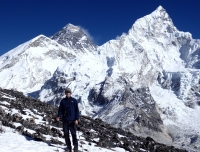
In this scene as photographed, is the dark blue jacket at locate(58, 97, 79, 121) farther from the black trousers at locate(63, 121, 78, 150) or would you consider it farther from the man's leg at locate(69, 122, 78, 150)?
the man's leg at locate(69, 122, 78, 150)

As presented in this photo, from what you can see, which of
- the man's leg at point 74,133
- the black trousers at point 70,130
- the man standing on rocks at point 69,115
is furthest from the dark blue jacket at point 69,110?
the man's leg at point 74,133

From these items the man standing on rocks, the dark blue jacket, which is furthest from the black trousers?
the dark blue jacket

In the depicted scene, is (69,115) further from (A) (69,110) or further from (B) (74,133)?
(B) (74,133)

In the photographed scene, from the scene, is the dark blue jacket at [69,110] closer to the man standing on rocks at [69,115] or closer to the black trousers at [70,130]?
the man standing on rocks at [69,115]

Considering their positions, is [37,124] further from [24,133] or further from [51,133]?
[24,133]

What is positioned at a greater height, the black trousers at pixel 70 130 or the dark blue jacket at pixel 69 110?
the dark blue jacket at pixel 69 110

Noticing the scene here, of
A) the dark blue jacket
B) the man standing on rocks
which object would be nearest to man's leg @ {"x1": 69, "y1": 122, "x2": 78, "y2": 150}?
the man standing on rocks

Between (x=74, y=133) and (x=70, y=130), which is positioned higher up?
(x=70, y=130)

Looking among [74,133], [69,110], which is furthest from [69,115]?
[74,133]

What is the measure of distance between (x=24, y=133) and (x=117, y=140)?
913 cm

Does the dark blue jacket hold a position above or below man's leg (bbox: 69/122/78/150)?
above

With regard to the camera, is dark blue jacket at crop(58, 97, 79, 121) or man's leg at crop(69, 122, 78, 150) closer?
dark blue jacket at crop(58, 97, 79, 121)

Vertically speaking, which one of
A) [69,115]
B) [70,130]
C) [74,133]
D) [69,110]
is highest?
[69,110]

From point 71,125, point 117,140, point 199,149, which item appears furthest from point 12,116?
point 199,149
